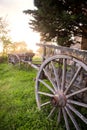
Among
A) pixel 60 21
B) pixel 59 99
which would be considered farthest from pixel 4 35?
pixel 59 99

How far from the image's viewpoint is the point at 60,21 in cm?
1355

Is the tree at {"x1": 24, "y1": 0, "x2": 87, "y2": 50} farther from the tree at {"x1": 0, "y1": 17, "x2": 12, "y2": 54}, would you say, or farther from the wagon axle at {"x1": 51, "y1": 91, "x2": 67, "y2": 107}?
the tree at {"x1": 0, "y1": 17, "x2": 12, "y2": 54}

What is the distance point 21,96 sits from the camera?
10.7m

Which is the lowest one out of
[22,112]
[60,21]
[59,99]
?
[22,112]

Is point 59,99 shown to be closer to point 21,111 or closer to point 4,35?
point 21,111

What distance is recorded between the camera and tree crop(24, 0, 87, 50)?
13.6 meters

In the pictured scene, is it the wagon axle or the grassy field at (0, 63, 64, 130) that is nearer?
the wagon axle

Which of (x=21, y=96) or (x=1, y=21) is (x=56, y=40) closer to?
(x=21, y=96)

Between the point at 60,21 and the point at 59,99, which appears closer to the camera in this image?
the point at 59,99

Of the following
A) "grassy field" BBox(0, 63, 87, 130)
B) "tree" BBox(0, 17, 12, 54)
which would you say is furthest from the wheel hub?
"tree" BBox(0, 17, 12, 54)

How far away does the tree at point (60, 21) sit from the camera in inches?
535

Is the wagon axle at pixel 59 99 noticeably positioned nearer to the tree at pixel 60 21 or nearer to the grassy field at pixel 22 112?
the grassy field at pixel 22 112

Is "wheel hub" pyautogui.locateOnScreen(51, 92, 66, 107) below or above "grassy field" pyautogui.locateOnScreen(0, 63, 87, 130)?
above

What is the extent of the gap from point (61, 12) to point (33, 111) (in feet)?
22.5
